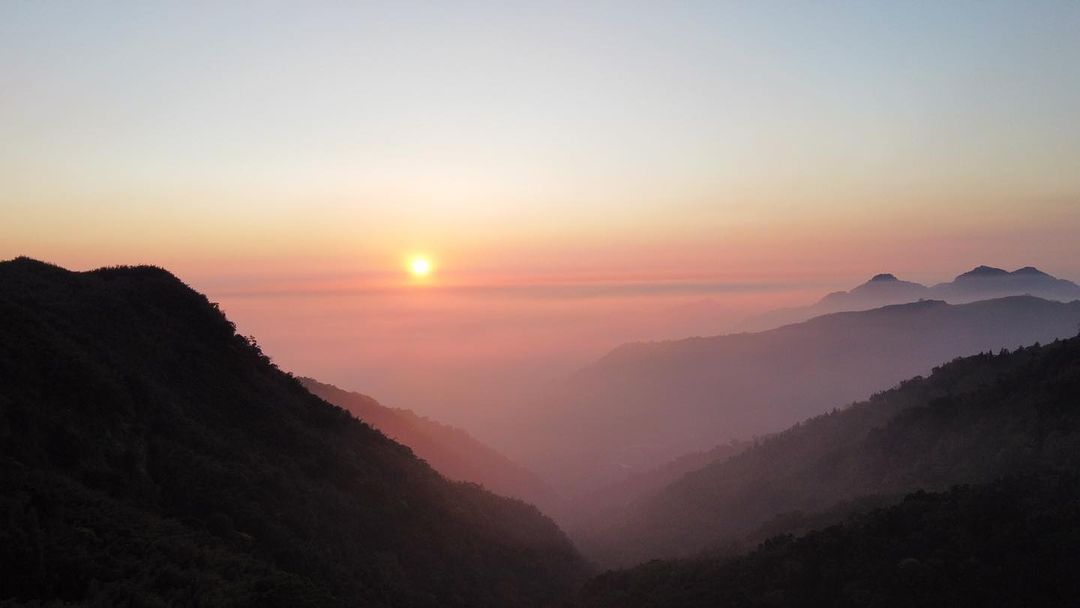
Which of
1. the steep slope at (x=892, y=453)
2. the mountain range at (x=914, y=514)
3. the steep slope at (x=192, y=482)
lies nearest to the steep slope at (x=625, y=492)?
the steep slope at (x=892, y=453)

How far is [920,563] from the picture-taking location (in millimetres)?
23984

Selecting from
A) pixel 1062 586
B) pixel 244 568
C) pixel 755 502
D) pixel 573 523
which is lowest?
pixel 573 523

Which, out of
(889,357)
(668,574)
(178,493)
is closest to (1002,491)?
(668,574)

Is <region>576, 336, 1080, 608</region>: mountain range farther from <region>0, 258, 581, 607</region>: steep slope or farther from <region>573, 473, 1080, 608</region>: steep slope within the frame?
<region>0, 258, 581, 607</region>: steep slope

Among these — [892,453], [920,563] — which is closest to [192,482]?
[920,563]

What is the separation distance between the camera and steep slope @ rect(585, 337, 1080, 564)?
38.2 meters

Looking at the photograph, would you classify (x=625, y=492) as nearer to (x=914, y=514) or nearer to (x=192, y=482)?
(x=914, y=514)

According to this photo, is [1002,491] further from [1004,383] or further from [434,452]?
[434,452]

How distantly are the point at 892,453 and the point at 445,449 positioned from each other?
60.2 metres

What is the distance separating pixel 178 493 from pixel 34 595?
7.87m

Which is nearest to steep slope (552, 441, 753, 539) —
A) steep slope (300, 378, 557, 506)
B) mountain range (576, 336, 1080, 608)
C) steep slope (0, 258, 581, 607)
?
steep slope (300, 378, 557, 506)

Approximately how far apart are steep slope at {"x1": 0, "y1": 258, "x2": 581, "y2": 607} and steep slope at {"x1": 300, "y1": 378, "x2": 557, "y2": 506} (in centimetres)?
3821

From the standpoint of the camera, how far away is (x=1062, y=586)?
21703 mm

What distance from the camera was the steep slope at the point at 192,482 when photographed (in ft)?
48.9
